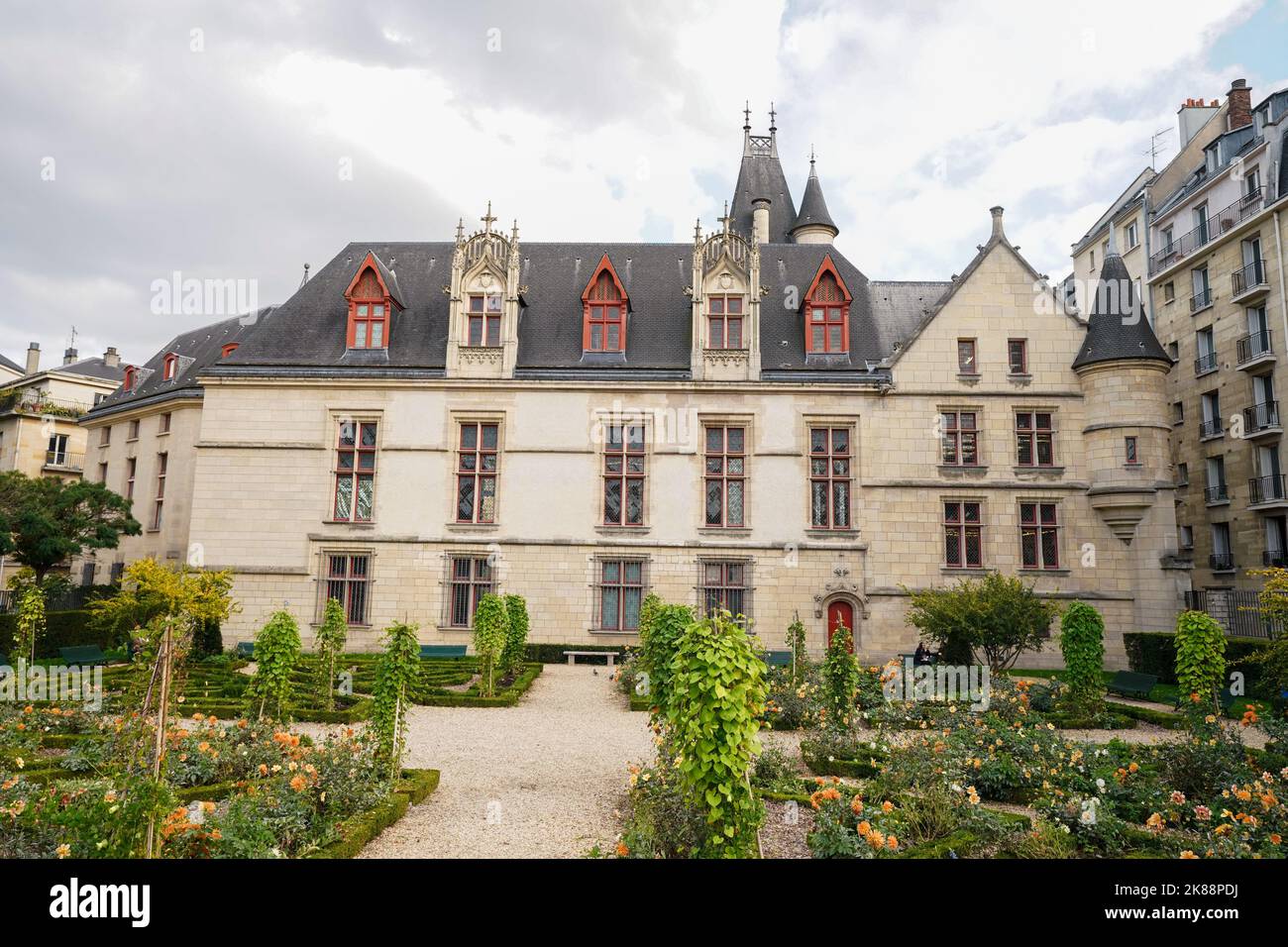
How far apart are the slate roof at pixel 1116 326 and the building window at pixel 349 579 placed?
2354 centimetres

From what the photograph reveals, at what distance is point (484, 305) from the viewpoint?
24.9m

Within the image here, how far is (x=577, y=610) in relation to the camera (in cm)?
2303

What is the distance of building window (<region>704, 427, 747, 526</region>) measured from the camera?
77.7 feet

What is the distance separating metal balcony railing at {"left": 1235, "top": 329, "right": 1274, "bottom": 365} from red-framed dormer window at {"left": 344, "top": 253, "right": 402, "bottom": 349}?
32071 mm

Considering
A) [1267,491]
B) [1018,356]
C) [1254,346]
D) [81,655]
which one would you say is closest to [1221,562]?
[1267,491]

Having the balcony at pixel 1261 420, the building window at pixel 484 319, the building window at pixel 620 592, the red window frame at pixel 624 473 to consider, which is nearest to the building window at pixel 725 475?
the red window frame at pixel 624 473

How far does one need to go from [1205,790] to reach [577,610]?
55.3ft

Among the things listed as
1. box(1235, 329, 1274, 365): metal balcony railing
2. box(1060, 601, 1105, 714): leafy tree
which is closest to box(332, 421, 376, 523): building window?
box(1060, 601, 1105, 714): leafy tree

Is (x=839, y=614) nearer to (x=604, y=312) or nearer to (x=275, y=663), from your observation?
(x=604, y=312)

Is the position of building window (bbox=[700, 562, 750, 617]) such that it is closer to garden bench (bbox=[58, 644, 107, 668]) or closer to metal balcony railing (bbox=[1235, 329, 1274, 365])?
garden bench (bbox=[58, 644, 107, 668])

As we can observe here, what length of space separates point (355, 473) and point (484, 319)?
6.58 metres

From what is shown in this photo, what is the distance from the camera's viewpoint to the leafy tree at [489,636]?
644 inches
